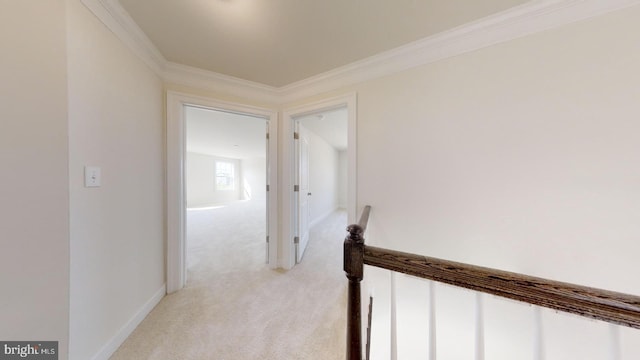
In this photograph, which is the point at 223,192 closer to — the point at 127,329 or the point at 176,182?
the point at 176,182

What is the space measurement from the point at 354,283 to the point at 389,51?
6.29ft

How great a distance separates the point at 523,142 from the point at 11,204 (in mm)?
2783

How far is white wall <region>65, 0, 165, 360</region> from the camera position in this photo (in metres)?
1.18

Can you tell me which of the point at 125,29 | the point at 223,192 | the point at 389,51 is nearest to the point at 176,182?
the point at 125,29

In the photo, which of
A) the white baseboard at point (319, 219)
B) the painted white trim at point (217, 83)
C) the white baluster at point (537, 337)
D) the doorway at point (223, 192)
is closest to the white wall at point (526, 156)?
the white baluster at point (537, 337)

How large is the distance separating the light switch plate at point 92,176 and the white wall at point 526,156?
6.79 ft

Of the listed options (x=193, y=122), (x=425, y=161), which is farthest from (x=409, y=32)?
(x=193, y=122)

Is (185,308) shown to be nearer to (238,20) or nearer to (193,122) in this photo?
(238,20)

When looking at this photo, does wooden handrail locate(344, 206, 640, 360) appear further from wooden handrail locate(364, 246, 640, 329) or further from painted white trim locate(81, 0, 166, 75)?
painted white trim locate(81, 0, 166, 75)

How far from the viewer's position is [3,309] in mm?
878

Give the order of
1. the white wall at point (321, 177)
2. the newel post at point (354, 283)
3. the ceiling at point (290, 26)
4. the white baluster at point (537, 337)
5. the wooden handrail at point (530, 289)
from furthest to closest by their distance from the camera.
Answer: the white wall at point (321, 177)
the ceiling at point (290, 26)
the newel post at point (354, 283)
the white baluster at point (537, 337)
the wooden handrail at point (530, 289)

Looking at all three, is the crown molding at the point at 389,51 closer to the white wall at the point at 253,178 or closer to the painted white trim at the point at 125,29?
the painted white trim at the point at 125,29

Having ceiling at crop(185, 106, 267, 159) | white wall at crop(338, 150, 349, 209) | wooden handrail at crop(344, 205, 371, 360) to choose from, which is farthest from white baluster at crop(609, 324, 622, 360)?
white wall at crop(338, 150, 349, 209)

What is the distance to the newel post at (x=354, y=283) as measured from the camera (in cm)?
83
